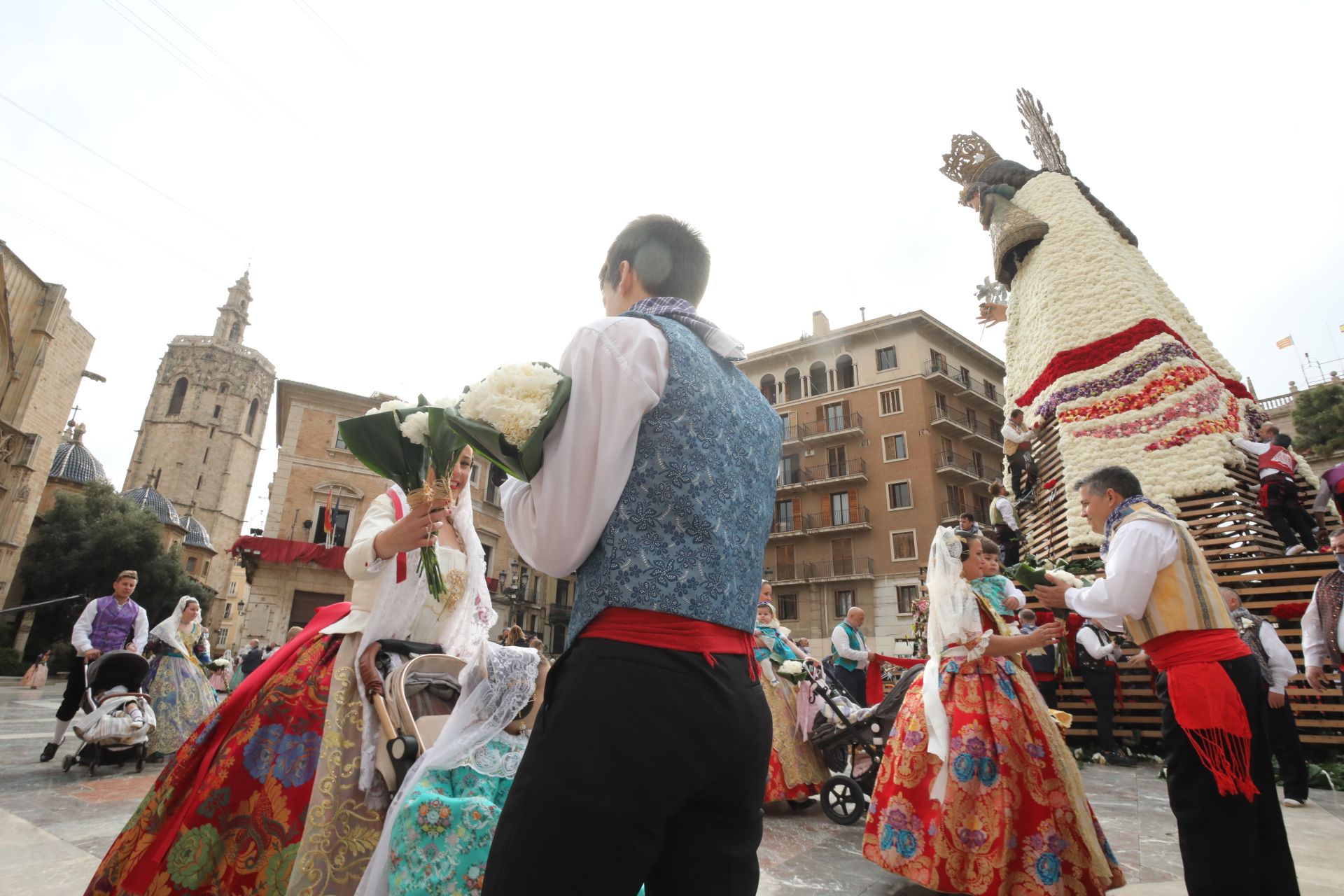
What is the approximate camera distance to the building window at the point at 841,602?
102ft

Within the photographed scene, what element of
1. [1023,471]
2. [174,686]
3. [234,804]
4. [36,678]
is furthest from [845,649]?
[36,678]

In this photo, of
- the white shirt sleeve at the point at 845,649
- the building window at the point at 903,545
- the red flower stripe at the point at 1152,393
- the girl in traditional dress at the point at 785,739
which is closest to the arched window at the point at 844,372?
the building window at the point at 903,545

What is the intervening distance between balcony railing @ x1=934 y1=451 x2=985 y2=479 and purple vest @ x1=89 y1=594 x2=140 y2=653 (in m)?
30.3

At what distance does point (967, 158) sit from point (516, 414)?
581 inches

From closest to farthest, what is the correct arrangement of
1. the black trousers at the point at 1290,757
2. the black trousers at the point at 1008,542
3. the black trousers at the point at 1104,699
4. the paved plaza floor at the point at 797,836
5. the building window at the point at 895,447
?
the paved plaza floor at the point at 797,836 < the black trousers at the point at 1290,757 < the black trousers at the point at 1104,699 < the black trousers at the point at 1008,542 < the building window at the point at 895,447

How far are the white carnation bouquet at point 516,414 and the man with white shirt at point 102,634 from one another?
7.24 m

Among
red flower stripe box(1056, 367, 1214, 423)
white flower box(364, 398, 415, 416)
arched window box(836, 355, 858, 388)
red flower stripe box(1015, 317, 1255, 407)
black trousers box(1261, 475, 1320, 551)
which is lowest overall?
white flower box(364, 398, 415, 416)

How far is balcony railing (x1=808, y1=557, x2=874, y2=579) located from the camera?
3091 cm

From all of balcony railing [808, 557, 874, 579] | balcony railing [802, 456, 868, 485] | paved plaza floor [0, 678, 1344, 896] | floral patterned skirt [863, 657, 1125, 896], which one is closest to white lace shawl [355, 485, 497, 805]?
paved plaza floor [0, 678, 1344, 896]

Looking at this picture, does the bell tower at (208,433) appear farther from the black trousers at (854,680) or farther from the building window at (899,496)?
the black trousers at (854,680)

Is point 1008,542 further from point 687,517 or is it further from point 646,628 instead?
point 646,628

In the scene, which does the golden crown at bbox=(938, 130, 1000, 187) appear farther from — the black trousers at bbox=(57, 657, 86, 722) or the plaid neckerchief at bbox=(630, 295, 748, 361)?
the black trousers at bbox=(57, 657, 86, 722)

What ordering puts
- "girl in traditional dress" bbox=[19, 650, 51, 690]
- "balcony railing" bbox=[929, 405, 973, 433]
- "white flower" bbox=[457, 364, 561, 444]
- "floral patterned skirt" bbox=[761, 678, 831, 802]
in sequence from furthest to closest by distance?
"balcony railing" bbox=[929, 405, 973, 433] < "girl in traditional dress" bbox=[19, 650, 51, 690] < "floral patterned skirt" bbox=[761, 678, 831, 802] < "white flower" bbox=[457, 364, 561, 444]

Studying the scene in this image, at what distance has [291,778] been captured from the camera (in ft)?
7.80
